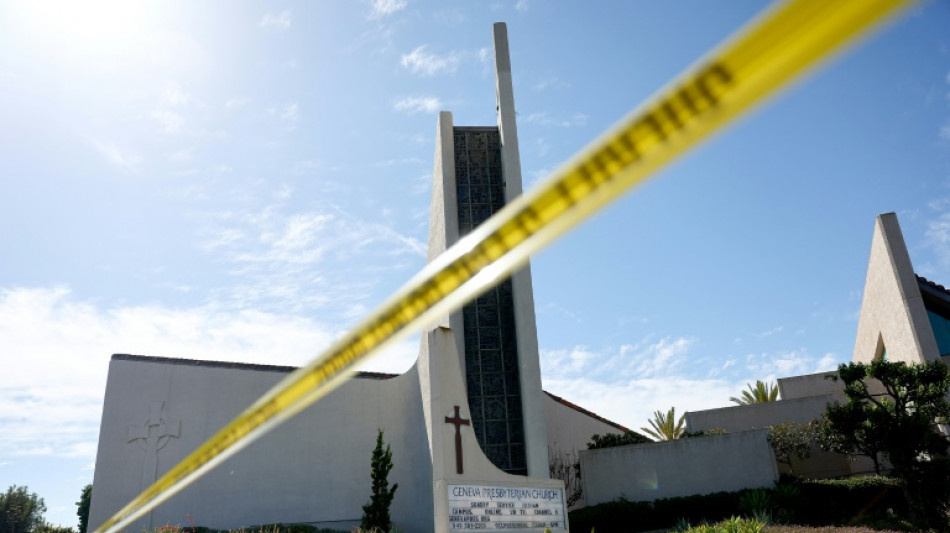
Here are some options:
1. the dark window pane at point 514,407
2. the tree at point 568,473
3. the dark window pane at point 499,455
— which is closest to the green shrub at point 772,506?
the dark window pane at point 499,455

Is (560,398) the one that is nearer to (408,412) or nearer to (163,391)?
(408,412)

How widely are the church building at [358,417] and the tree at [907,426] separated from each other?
987 centimetres

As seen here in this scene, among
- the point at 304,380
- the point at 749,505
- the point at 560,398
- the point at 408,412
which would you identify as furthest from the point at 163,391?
the point at 304,380

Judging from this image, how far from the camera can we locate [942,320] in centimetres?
2733

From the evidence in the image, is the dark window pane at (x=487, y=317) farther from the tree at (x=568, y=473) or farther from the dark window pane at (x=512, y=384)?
the tree at (x=568, y=473)

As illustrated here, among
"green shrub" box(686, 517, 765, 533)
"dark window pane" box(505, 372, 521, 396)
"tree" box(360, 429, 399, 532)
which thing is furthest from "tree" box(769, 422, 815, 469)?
"green shrub" box(686, 517, 765, 533)

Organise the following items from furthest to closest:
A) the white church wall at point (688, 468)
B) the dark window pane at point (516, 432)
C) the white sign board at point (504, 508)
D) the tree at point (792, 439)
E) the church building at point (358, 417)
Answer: the tree at point (792, 439), the church building at point (358, 417), the dark window pane at point (516, 432), the white church wall at point (688, 468), the white sign board at point (504, 508)

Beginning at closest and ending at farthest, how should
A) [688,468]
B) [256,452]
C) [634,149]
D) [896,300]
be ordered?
[634,149]
[688,468]
[896,300]
[256,452]

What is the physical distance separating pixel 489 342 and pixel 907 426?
14.0 m

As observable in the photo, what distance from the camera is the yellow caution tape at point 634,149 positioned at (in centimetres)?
85

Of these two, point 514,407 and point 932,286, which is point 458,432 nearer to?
point 514,407

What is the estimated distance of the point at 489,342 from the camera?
1089 inches

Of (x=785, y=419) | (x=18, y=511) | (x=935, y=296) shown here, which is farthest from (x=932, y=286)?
(x=18, y=511)

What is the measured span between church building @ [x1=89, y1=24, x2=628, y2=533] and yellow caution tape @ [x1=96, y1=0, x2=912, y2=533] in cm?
2381
